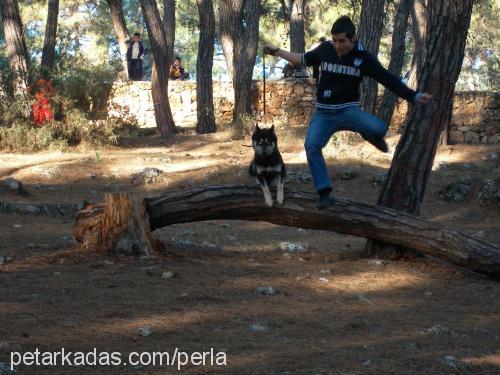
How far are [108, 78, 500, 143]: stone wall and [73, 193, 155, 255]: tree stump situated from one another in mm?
13193

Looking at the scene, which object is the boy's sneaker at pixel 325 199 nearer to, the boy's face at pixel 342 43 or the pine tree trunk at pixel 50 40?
the boy's face at pixel 342 43

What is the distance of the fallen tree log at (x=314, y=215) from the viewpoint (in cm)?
858

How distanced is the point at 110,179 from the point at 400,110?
36.2 ft

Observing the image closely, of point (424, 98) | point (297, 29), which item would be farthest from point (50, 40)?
point (424, 98)

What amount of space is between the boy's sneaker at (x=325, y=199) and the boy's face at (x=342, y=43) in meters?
1.48

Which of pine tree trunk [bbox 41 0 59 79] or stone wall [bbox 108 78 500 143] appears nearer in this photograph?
pine tree trunk [bbox 41 0 59 79]

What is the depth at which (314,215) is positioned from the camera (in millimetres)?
8695

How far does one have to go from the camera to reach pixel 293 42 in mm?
28969

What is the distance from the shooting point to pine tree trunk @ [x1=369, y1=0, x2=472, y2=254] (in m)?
8.98

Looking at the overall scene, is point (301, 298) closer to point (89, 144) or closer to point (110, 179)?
point (110, 179)

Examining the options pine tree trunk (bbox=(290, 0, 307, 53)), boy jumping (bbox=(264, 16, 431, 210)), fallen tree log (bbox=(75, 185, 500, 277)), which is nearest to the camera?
boy jumping (bbox=(264, 16, 431, 210))

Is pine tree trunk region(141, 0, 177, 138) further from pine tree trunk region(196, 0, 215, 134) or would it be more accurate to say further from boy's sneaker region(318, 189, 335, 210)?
boy's sneaker region(318, 189, 335, 210)

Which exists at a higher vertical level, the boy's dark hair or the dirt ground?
the boy's dark hair

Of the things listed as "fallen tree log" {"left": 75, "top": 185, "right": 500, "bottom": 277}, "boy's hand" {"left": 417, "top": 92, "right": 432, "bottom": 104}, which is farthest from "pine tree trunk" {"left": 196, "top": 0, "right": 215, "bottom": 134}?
"boy's hand" {"left": 417, "top": 92, "right": 432, "bottom": 104}
